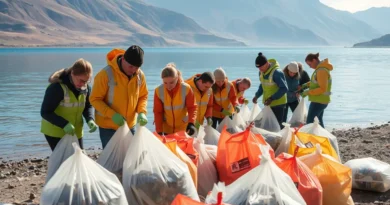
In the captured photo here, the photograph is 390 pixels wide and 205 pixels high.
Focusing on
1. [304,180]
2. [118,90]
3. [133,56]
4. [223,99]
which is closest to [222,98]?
[223,99]

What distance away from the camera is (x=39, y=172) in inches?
283

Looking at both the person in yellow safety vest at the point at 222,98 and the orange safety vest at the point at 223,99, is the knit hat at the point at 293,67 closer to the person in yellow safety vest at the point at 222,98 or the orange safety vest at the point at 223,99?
the person in yellow safety vest at the point at 222,98

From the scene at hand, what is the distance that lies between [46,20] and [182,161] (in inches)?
7467

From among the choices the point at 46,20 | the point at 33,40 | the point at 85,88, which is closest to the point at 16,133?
the point at 85,88

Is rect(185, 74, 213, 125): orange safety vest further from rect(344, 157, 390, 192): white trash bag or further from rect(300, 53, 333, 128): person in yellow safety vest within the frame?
rect(300, 53, 333, 128): person in yellow safety vest

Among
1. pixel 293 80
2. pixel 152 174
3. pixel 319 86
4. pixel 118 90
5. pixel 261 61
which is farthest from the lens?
pixel 293 80

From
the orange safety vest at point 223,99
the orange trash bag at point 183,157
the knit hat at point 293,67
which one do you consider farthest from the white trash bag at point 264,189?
the knit hat at point 293,67

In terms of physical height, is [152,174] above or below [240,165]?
above

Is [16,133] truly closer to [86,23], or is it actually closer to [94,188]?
[94,188]

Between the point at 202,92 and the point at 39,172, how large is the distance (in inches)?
130

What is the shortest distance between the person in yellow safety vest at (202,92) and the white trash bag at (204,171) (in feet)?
2.64

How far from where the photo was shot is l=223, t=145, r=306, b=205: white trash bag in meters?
3.13

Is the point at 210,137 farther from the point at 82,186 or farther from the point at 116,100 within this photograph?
the point at 82,186

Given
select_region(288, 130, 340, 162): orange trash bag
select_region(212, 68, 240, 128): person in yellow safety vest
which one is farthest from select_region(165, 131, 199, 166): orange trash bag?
select_region(212, 68, 240, 128): person in yellow safety vest
